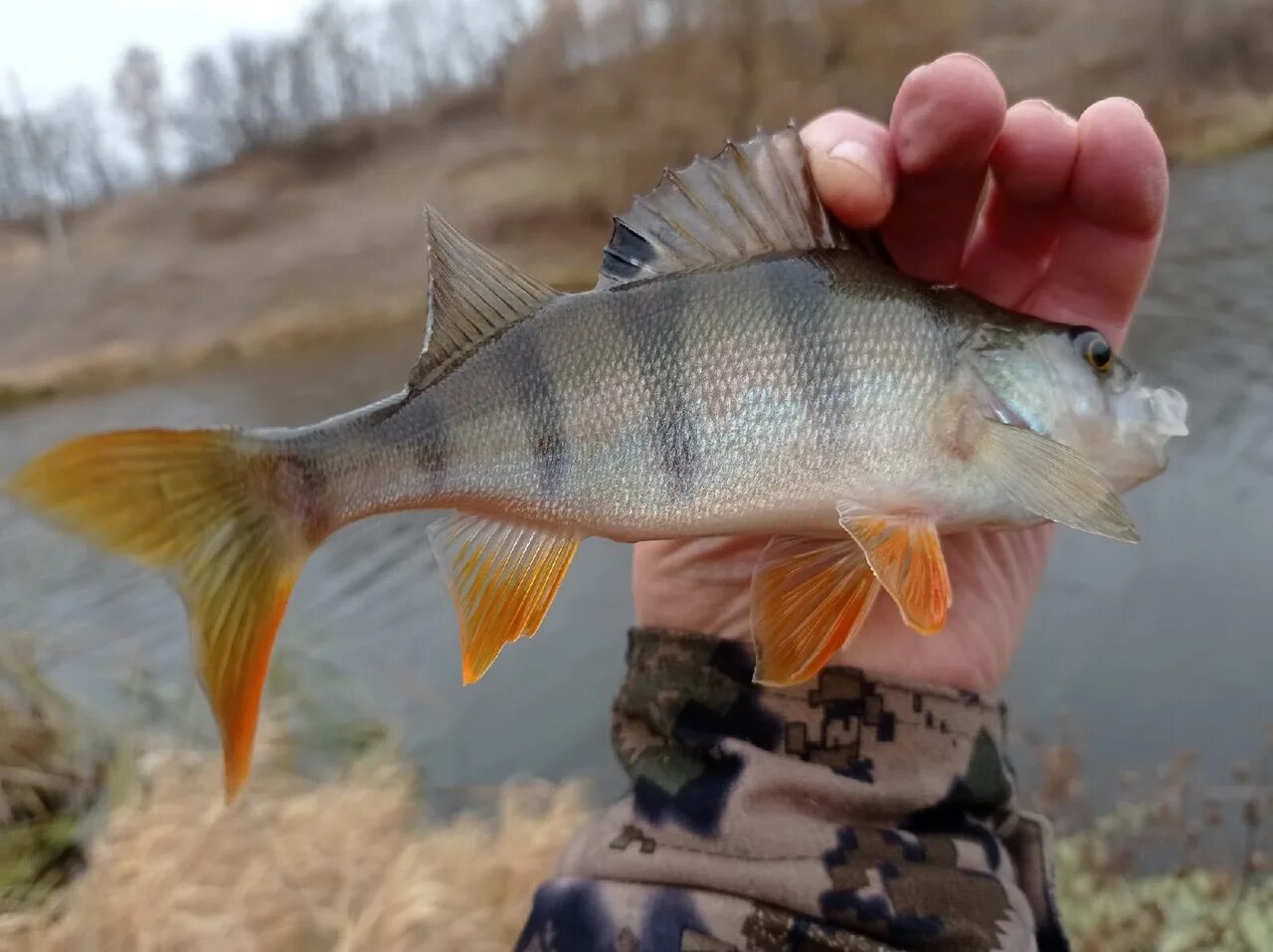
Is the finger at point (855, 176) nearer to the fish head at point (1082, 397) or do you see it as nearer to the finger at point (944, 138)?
the finger at point (944, 138)

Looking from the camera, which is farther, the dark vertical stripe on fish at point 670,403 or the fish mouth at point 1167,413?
the fish mouth at point 1167,413

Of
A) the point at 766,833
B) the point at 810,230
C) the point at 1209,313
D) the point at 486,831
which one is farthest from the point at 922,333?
the point at 1209,313

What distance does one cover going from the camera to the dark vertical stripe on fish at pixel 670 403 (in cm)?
128

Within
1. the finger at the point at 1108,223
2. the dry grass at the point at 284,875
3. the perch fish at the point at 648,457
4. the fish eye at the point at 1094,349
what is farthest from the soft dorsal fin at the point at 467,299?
the dry grass at the point at 284,875

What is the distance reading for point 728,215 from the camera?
1415mm

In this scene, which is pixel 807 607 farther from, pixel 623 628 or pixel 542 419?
pixel 623 628

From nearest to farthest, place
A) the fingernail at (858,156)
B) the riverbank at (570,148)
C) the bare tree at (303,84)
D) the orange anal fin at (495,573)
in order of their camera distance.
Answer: the orange anal fin at (495,573), the fingernail at (858,156), the riverbank at (570,148), the bare tree at (303,84)

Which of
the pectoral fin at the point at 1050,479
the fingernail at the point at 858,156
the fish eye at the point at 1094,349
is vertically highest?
the fingernail at the point at 858,156

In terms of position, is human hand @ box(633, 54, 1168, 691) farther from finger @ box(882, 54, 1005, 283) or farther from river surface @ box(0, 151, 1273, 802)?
river surface @ box(0, 151, 1273, 802)

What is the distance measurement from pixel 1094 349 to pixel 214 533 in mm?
1277

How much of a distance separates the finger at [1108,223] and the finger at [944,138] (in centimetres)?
16

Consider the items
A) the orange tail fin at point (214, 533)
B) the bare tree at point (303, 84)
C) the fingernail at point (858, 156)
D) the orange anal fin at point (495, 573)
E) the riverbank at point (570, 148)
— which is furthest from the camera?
the bare tree at point (303, 84)

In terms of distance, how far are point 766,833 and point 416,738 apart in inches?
129

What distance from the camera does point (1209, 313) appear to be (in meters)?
7.68
